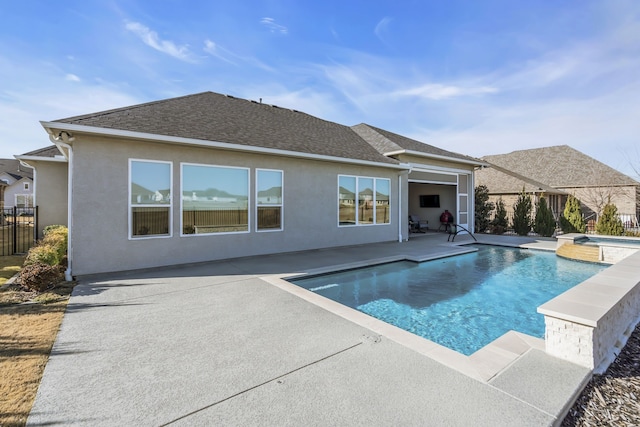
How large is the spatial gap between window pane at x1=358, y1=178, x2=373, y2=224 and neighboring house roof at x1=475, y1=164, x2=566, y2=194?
11532 mm

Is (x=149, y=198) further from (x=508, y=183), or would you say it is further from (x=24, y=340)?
(x=508, y=183)

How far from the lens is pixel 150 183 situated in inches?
285

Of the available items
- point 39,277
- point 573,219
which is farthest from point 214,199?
point 573,219

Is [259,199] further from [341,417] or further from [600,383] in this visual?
[600,383]

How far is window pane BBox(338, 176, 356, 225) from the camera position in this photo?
426 inches

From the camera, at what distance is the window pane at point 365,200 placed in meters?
11.4

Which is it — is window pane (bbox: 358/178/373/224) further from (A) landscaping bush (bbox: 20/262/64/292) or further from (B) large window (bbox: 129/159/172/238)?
(A) landscaping bush (bbox: 20/262/64/292)

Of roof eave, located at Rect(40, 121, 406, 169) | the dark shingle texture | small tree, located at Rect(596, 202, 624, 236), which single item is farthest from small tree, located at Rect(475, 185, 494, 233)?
roof eave, located at Rect(40, 121, 406, 169)

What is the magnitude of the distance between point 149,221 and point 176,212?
0.64 metres

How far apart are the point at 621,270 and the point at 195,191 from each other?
362 inches

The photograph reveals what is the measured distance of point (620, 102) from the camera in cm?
1404

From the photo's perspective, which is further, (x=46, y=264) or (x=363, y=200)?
(x=363, y=200)

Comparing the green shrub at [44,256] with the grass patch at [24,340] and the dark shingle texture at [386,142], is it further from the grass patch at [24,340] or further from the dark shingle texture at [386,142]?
the dark shingle texture at [386,142]

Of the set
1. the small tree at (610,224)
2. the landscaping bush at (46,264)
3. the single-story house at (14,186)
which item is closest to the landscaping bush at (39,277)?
the landscaping bush at (46,264)
